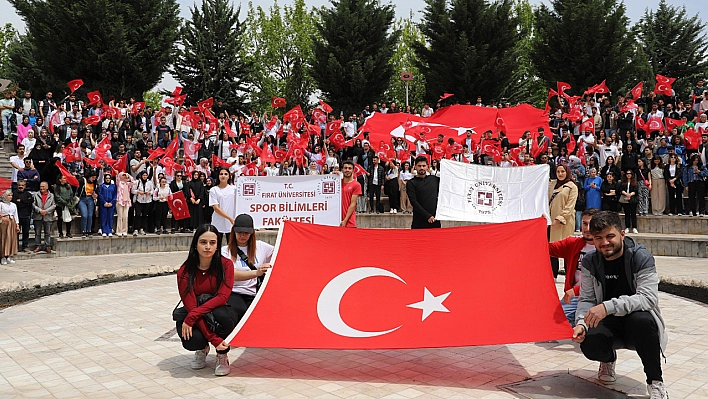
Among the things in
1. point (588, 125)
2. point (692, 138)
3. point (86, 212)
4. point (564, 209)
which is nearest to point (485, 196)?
point (564, 209)

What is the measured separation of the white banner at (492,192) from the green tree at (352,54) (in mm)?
22017

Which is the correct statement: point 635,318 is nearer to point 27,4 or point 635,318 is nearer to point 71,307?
point 71,307

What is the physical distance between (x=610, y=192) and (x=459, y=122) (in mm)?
7523

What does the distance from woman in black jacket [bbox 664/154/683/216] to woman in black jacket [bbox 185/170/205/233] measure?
1221cm

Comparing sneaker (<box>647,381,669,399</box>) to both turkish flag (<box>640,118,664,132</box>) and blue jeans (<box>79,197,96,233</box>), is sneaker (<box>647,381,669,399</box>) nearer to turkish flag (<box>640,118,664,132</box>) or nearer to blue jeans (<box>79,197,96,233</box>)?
blue jeans (<box>79,197,96,233</box>)

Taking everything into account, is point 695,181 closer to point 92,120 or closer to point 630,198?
point 630,198

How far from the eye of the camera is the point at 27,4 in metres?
32.2

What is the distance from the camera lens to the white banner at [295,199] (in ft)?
36.4

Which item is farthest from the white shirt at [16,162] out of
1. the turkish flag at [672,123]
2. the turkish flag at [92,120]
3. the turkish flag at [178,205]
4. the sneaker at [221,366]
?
the turkish flag at [672,123]

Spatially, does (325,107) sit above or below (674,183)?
above

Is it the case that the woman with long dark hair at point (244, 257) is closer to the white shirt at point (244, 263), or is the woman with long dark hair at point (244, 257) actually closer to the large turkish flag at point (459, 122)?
the white shirt at point (244, 263)

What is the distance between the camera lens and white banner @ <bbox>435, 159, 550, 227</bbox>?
41.6 feet

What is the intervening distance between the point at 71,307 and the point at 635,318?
7.13 m

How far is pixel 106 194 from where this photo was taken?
49.1ft
